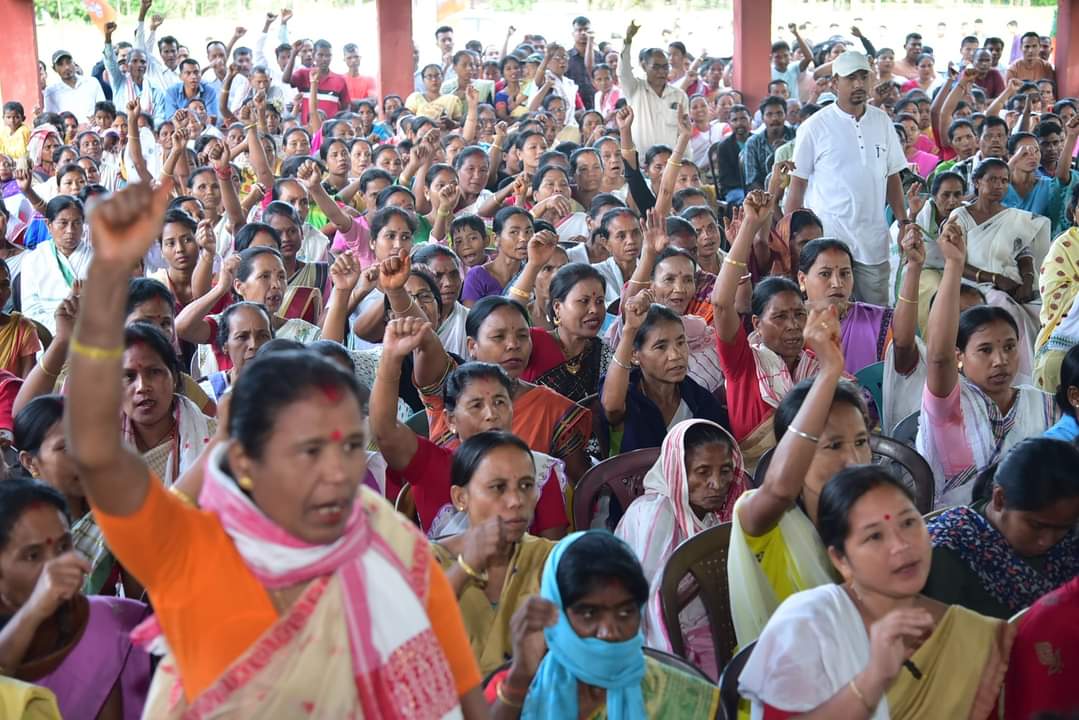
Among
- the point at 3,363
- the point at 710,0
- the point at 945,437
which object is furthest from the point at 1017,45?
the point at 3,363

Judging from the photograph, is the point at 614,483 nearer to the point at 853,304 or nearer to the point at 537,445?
the point at 537,445

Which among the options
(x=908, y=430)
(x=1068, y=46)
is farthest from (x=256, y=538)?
(x=1068, y=46)

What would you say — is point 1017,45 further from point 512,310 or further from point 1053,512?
point 1053,512

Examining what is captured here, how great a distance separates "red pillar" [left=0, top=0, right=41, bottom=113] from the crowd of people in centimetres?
448

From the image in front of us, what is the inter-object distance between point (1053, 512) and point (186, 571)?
5.70ft

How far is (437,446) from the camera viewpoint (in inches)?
120

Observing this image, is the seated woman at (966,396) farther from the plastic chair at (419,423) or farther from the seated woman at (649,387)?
the plastic chair at (419,423)

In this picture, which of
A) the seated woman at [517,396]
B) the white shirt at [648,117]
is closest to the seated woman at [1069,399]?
the seated woman at [517,396]

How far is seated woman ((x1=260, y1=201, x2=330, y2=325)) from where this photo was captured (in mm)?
4816

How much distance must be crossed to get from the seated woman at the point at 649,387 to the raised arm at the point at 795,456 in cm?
107

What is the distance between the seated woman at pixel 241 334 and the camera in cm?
354

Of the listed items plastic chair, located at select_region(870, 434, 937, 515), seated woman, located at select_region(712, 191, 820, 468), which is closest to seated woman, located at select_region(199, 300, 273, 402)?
seated woman, located at select_region(712, 191, 820, 468)

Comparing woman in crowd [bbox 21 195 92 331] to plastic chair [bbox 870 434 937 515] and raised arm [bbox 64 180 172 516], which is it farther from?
raised arm [bbox 64 180 172 516]

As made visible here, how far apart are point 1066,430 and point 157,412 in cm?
234
